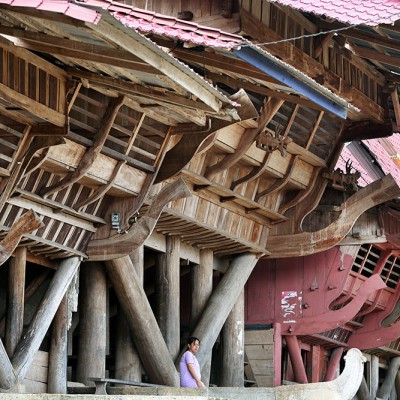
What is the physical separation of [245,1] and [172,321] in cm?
450

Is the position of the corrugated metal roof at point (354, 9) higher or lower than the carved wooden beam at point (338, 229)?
higher

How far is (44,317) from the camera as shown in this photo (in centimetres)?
1491

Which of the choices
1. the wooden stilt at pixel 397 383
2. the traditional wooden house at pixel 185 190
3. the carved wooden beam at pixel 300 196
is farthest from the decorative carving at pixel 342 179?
the wooden stilt at pixel 397 383

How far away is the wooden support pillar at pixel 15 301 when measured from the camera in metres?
14.8

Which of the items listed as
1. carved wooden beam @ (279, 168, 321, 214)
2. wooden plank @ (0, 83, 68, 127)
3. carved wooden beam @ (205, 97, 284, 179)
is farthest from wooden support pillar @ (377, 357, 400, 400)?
wooden plank @ (0, 83, 68, 127)

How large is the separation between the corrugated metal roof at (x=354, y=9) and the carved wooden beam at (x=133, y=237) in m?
3.36

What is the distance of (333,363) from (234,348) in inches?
138

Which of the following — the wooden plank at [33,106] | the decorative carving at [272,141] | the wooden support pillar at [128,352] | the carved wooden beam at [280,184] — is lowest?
the wooden support pillar at [128,352]

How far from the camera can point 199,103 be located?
11828 millimetres

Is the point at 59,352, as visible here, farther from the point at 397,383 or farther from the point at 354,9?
the point at 397,383

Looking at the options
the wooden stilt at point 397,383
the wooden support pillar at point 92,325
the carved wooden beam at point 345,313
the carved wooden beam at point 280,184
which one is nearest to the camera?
the wooden support pillar at point 92,325

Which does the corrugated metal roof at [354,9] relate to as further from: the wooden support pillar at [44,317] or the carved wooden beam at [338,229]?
the carved wooden beam at [338,229]

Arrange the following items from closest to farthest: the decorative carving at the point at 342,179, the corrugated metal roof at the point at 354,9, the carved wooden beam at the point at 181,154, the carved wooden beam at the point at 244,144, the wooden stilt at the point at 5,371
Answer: the corrugated metal roof at the point at 354,9
the wooden stilt at the point at 5,371
the carved wooden beam at the point at 181,154
the carved wooden beam at the point at 244,144
the decorative carving at the point at 342,179

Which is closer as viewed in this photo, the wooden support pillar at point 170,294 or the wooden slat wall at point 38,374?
the wooden slat wall at point 38,374
